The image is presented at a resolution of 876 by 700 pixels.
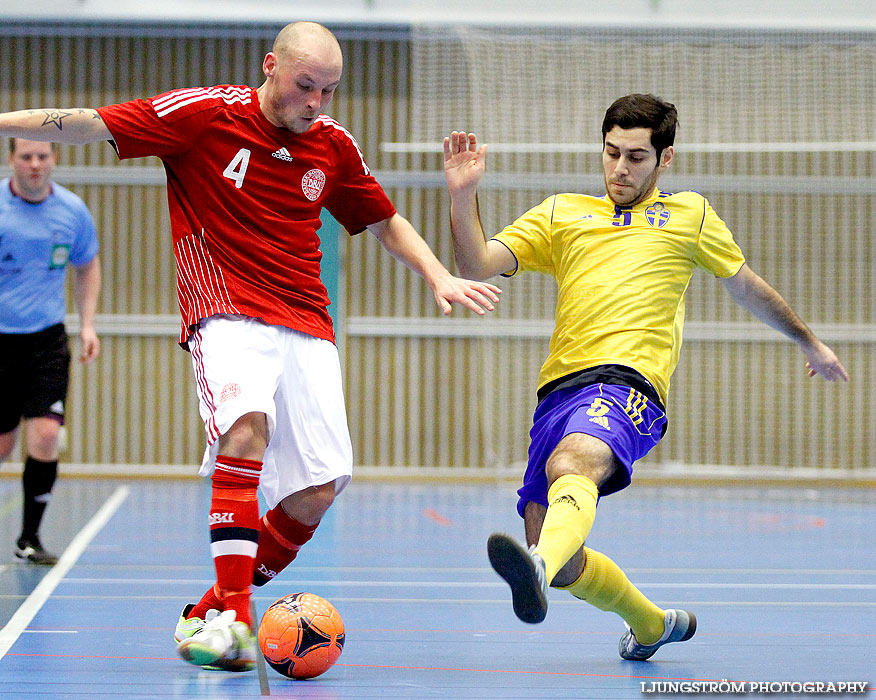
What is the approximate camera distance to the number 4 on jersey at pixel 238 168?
3.28 metres

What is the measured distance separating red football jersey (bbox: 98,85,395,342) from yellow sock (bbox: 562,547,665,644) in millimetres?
1108

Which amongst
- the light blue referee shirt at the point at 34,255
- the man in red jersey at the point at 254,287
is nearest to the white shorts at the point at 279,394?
the man in red jersey at the point at 254,287

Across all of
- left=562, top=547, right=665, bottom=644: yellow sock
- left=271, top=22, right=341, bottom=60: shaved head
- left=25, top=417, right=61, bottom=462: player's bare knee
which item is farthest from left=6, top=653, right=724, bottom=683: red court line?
left=25, top=417, right=61, bottom=462: player's bare knee

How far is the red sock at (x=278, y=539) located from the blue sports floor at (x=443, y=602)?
35cm

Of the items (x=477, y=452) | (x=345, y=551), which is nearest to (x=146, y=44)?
(x=477, y=452)

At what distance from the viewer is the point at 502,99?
34.4 ft

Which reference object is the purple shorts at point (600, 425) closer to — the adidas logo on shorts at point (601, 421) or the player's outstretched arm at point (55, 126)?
the adidas logo on shorts at point (601, 421)

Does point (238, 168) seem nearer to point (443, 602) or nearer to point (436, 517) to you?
point (443, 602)

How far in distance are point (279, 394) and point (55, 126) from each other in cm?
101

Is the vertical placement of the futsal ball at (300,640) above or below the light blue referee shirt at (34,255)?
below

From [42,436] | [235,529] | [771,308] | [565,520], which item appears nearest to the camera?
[565,520]

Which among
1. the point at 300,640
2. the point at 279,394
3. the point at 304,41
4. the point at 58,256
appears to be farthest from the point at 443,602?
the point at 58,256

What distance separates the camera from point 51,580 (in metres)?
4.92

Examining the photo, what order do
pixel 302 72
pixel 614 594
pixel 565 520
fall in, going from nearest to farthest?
pixel 565 520 → pixel 302 72 → pixel 614 594
